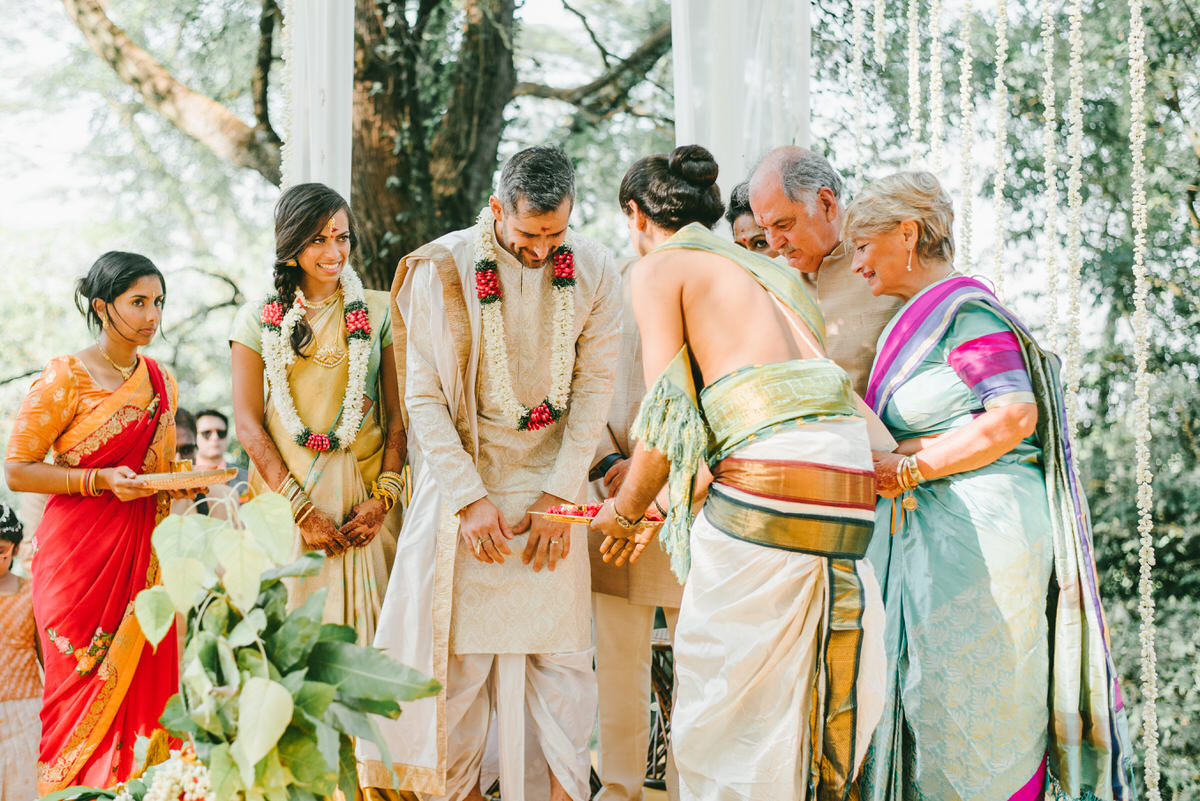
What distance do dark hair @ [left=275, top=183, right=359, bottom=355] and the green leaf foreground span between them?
1.43 m

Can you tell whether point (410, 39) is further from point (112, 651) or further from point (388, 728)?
point (388, 728)

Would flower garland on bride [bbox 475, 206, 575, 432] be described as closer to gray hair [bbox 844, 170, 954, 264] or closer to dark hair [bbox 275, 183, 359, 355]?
dark hair [bbox 275, 183, 359, 355]

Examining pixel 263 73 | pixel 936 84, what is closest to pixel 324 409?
pixel 936 84

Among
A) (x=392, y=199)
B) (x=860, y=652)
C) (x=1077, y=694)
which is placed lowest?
(x=1077, y=694)

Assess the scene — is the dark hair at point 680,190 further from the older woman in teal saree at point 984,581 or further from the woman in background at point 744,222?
the woman in background at point 744,222

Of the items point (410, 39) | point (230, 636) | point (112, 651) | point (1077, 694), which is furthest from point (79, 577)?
point (410, 39)

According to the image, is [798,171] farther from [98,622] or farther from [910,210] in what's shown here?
[98,622]

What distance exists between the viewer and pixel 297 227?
321 cm

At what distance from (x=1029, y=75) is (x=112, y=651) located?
19.4ft

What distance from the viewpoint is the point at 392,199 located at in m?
6.71

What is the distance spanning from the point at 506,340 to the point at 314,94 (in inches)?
57.9

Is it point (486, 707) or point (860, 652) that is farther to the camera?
point (486, 707)

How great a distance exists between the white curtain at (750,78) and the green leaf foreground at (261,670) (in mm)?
2553

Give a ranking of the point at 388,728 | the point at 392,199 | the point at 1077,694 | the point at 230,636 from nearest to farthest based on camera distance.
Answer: the point at 230,636
the point at 1077,694
the point at 388,728
the point at 392,199
